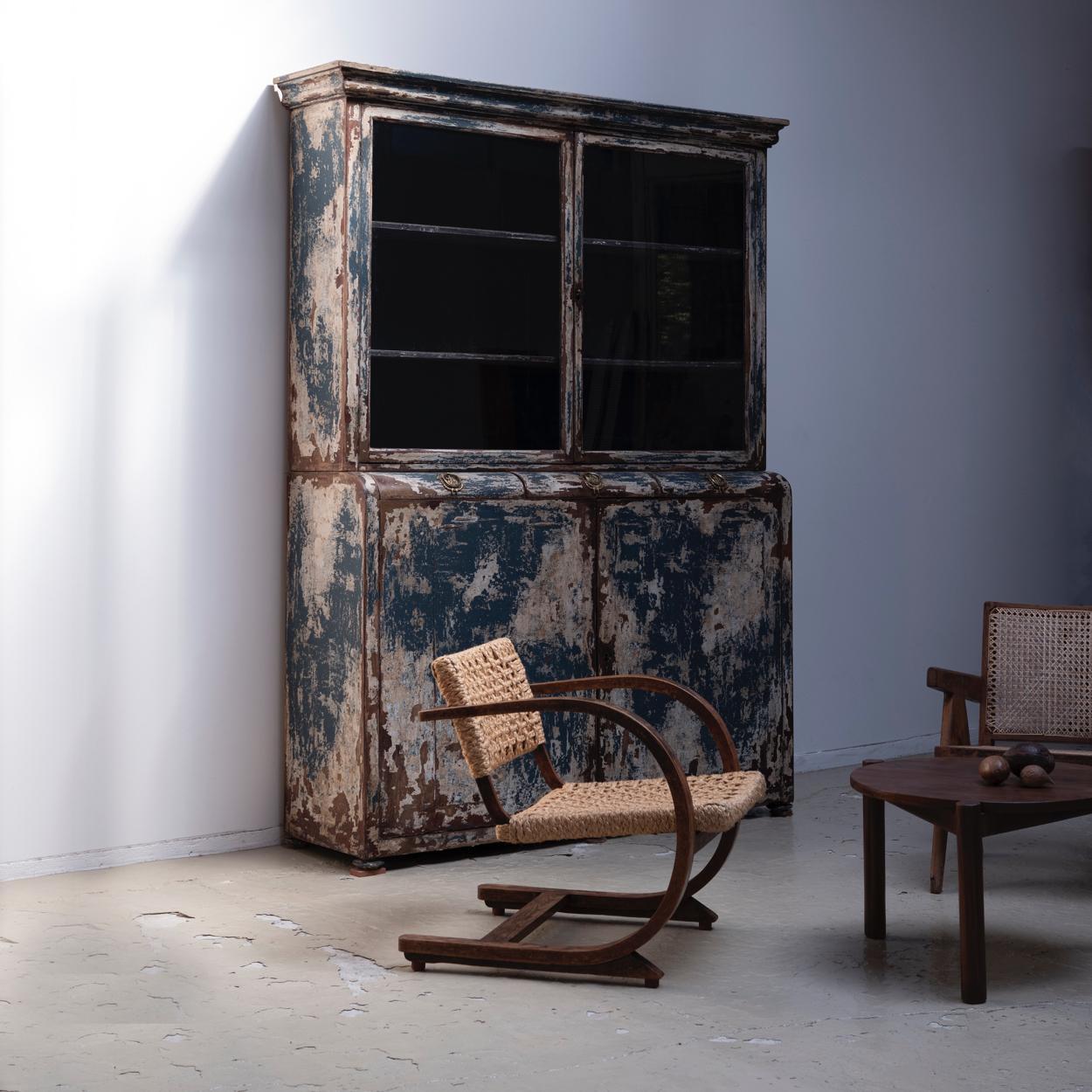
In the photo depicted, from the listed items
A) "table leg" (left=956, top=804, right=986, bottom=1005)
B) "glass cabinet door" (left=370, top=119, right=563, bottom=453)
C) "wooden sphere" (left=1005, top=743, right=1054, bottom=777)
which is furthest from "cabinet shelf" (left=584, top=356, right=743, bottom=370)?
"table leg" (left=956, top=804, right=986, bottom=1005)

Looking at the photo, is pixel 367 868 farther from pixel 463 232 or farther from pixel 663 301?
pixel 663 301

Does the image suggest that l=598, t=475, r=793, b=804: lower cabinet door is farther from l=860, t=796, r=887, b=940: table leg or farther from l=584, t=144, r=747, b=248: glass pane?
l=860, t=796, r=887, b=940: table leg

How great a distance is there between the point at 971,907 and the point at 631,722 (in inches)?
30.6

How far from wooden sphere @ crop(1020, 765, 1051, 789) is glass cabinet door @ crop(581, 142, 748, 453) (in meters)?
1.80

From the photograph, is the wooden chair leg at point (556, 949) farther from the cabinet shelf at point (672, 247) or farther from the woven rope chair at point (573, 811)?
the cabinet shelf at point (672, 247)

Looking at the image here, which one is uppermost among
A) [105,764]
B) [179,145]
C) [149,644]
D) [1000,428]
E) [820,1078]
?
[179,145]

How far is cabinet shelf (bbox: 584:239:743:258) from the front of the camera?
4797 mm

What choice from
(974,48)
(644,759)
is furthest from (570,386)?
(974,48)

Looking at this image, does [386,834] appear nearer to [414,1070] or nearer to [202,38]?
[414,1070]

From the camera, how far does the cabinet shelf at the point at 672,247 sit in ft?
15.7

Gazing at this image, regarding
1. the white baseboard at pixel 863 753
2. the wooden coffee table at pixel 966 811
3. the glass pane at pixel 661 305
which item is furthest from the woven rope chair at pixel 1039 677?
the white baseboard at pixel 863 753

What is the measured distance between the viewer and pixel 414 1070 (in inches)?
112

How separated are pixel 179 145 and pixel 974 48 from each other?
3.51 metres

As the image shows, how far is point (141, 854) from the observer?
4.37 metres
